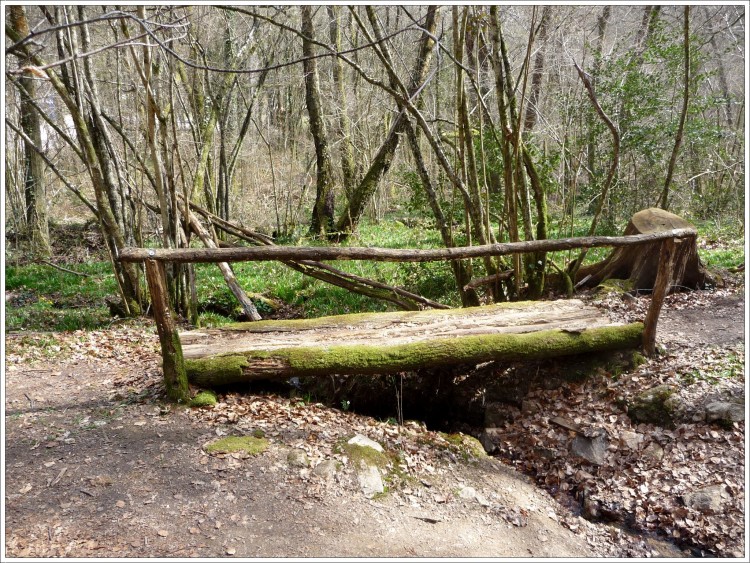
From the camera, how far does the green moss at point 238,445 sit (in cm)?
404

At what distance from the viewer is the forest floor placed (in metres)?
3.31

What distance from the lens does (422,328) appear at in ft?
18.2

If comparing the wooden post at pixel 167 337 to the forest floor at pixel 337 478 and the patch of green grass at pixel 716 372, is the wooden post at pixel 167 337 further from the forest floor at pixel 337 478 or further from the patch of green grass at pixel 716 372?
the patch of green grass at pixel 716 372

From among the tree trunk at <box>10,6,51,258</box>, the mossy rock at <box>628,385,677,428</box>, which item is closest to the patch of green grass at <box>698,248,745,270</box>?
the mossy rock at <box>628,385,677,428</box>

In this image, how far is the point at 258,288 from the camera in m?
9.64

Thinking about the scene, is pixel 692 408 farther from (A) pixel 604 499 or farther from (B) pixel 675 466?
(A) pixel 604 499

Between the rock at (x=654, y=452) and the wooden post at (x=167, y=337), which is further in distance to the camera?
the rock at (x=654, y=452)

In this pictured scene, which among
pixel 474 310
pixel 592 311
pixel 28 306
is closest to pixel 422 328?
pixel 474 310

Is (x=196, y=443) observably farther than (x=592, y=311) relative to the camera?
No

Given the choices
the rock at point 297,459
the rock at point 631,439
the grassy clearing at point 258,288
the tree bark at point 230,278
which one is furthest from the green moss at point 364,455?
the grassy clearing at point 258,288

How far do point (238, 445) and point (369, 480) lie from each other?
1.11m

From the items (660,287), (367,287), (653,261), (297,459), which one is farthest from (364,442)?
(653,261)

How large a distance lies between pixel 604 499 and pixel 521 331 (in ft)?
5.93

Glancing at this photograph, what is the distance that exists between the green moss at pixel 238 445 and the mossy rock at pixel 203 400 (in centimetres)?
54
